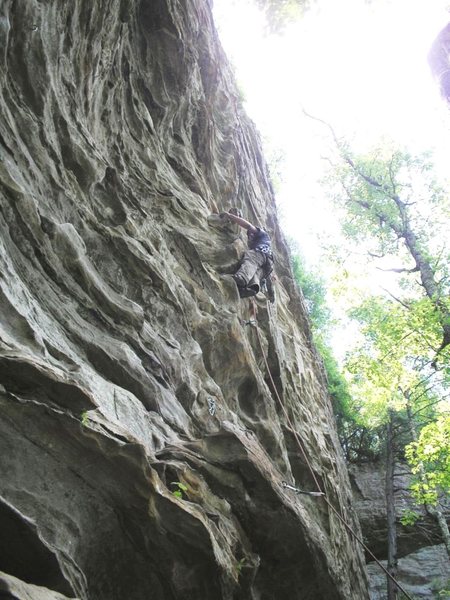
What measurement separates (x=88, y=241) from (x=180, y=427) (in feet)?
8.65

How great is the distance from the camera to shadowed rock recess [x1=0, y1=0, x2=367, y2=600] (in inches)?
139

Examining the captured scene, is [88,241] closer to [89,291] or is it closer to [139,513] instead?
[89,291]

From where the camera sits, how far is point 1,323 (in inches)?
150

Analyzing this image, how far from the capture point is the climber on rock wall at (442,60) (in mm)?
15406

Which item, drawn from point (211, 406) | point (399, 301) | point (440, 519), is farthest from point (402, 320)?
point (211, 406)

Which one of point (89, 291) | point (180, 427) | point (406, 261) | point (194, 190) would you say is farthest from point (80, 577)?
point (406, 261)

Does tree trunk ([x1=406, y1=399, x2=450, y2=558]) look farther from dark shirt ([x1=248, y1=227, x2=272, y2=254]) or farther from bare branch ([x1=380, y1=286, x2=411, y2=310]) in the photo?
dark shirt ([x1=248, y1=227, x2=272, y2=254])

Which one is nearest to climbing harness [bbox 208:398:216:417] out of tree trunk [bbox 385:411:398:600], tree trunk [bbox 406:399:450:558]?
tree trunk [bbox 385:411:398:600]

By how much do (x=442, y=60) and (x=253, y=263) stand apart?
11.9 meters

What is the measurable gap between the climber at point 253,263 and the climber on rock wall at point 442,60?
9972mm

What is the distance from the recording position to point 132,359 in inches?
208

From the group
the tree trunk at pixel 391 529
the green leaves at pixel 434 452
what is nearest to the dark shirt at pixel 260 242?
the tree trunk at pixel 391 529

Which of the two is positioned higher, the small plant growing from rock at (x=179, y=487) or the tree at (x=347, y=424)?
the tree at (x=347, y=424)

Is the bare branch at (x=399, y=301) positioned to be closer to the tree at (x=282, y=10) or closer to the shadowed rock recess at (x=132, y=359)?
the shadowed rock recess at (x=132, y=359)
